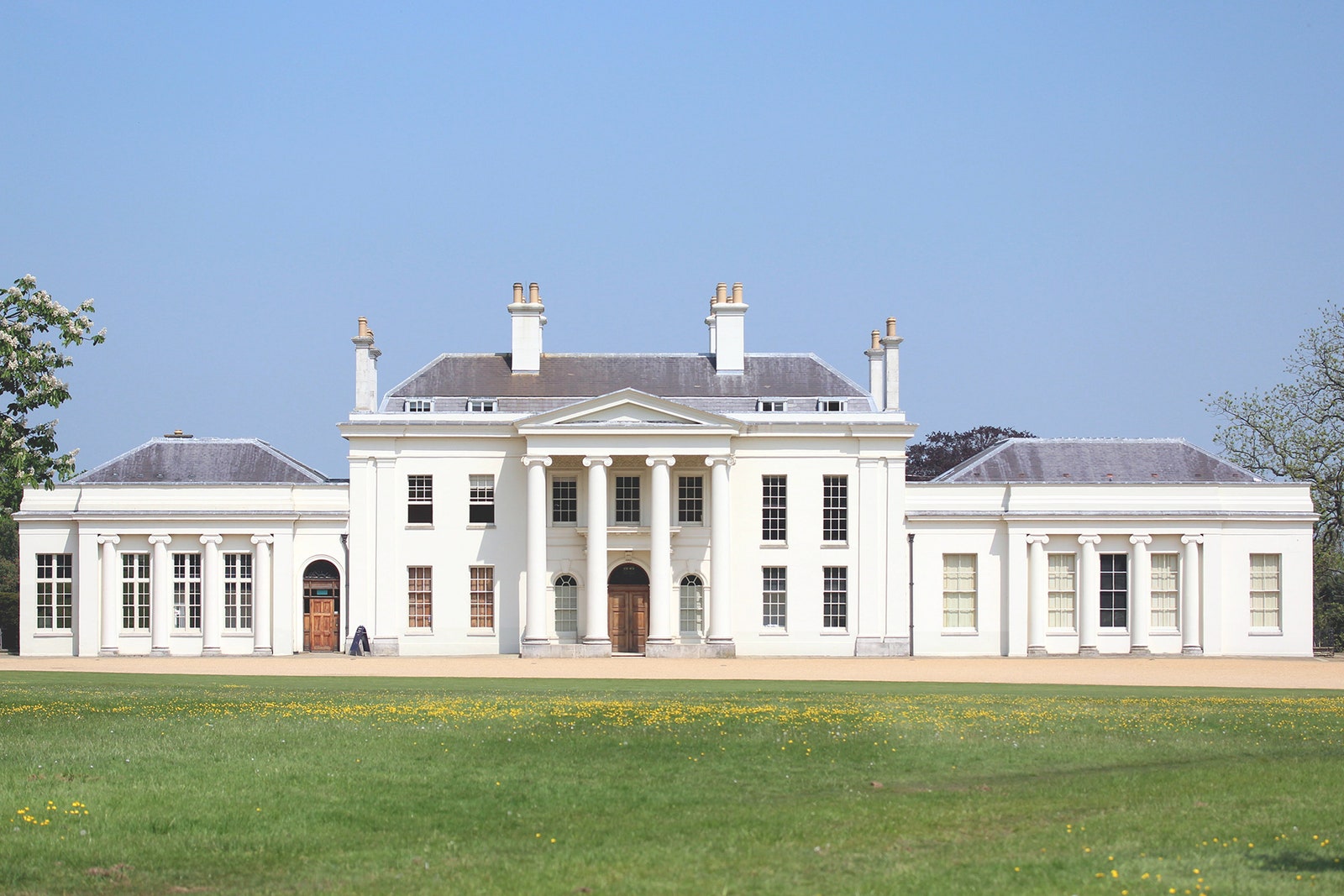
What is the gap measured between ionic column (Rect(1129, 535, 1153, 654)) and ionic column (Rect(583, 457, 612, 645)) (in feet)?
58.0

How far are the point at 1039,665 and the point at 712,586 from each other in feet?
36.0

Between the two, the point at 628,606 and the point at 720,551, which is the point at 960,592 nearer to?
the point at 720,551

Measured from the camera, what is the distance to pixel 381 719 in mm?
23547

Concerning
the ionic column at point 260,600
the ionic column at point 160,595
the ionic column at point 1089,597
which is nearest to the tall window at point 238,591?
the ionic column at point 260,600

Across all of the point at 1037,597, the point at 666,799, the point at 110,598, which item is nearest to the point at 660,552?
the point at 1037,597

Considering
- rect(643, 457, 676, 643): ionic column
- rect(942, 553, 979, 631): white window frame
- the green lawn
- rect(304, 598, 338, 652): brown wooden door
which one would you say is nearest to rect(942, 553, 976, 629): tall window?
rect(942, 553, 979, 631): white window frame

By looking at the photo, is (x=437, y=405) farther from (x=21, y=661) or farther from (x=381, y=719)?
(x=381, y=719)

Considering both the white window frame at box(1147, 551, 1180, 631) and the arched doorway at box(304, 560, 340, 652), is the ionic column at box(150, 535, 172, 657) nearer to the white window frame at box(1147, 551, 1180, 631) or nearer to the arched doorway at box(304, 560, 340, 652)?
the arched doorway at box(304, 560, 340, 652)

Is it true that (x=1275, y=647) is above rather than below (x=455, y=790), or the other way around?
below

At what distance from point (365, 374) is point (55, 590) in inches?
501

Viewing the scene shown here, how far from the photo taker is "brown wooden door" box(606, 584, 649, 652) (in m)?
52.0

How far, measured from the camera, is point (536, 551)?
50.4m

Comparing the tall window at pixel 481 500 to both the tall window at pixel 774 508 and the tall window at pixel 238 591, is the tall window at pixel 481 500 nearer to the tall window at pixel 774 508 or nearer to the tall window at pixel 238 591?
the tall window at pixel 238 591

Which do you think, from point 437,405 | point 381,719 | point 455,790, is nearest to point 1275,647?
point 437,405
